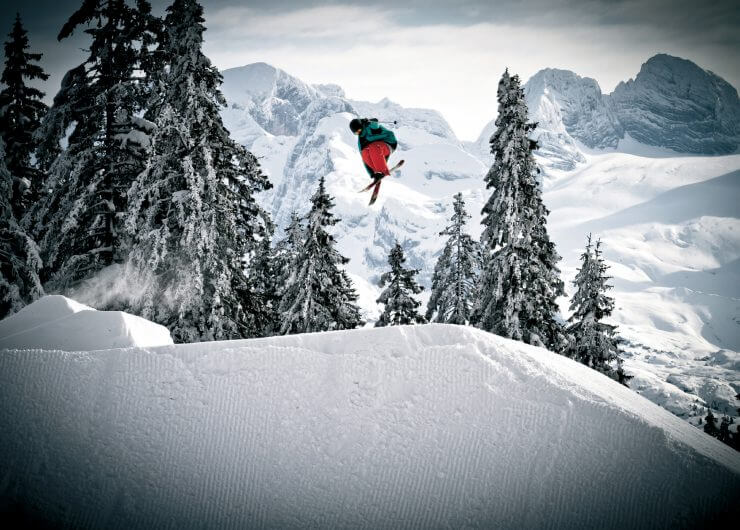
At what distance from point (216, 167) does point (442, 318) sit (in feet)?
54.7

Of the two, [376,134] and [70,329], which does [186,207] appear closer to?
[70,329]

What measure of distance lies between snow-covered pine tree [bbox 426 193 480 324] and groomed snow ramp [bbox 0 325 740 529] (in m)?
18.5

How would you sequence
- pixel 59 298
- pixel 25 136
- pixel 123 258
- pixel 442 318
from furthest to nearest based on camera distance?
pixel 442 318 → pixel 25 136 → pixel 123 258 → pixel 59 298

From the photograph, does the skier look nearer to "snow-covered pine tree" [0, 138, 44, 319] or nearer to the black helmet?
the black helmet

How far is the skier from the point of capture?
10.8 m

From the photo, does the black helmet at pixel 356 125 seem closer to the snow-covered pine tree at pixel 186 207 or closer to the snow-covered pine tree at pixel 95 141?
the snow-covered pine tree at pixel 186 207

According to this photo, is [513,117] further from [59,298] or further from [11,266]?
[11,266]

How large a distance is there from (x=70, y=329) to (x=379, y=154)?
7455 millimetres

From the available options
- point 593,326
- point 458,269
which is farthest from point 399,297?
point 593,326

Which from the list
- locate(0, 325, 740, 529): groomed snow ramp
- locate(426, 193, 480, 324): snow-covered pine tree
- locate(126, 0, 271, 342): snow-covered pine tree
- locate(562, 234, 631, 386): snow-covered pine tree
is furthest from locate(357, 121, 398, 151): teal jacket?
locate(562, 234, 631, 386): snow-covered pine tree

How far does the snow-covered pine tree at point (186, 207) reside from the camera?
1241 cm

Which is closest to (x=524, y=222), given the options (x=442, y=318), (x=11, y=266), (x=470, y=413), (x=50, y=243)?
(x=442, y=318)

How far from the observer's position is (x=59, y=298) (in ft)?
28.6

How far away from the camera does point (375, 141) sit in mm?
10859
